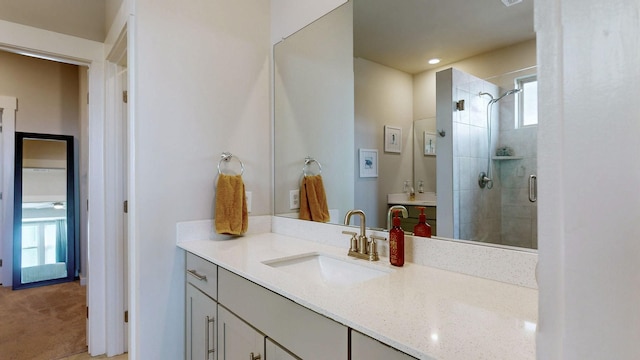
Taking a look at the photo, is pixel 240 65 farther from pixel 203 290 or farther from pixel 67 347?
pixel 67 347

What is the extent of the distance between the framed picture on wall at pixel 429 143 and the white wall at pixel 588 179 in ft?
3.43

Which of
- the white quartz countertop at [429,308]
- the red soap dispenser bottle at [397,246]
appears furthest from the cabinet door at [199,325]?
the red soap dispenser bottle at [397,246]

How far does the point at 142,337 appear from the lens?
157 cm

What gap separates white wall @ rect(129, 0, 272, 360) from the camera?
1.57 meters

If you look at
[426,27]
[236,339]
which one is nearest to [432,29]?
[426,27]

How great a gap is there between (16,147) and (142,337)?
317cm

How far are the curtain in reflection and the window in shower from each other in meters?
4.44

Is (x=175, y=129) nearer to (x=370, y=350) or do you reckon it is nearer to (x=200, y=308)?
(x=200, y=308)

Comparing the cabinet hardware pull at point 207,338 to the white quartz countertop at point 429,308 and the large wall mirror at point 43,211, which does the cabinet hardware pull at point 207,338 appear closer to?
the white quartz countertop at point 429,308

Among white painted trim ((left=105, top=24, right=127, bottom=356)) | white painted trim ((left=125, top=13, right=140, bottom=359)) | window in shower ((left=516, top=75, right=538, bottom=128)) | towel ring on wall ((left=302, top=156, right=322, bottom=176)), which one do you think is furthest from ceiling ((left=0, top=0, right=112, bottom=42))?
window in shower ((left=516, top=75, right=538, bottom=128))

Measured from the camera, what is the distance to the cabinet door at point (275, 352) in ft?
3.19

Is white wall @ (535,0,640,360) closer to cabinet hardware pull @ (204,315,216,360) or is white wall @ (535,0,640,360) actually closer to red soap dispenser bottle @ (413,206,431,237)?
red soap dispenser bottle @ (413,206,431,237)

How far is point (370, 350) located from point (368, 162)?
3.22 feet

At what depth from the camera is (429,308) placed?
845mm
